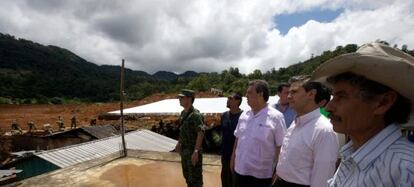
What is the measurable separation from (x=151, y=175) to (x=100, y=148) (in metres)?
2.83

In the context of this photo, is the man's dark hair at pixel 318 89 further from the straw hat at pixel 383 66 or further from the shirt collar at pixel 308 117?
the straw hat at pixel 383 66

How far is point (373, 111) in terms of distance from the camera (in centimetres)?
112

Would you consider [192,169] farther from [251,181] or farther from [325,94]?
[325,94]

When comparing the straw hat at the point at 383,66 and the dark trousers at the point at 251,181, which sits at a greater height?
the straw hat at the point at 383,66

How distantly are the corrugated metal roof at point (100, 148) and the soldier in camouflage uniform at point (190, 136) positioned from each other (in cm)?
365

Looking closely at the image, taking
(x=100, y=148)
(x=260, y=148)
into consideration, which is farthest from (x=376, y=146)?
(x=100, y=148)

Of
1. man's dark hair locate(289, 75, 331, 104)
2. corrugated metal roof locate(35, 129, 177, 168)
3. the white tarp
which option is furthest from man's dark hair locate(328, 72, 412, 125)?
the white tarp

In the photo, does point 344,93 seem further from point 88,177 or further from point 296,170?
point 88,177

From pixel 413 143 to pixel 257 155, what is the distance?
80.1 inches

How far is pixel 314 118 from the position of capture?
235 centimetres

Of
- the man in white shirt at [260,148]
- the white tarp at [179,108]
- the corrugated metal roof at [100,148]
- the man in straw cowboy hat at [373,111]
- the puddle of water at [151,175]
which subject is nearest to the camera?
the man in straw cowboy hat at [373,111]

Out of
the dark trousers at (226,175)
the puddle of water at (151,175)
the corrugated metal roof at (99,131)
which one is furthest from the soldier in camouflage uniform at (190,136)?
the corrugated metal roof at (99,131)

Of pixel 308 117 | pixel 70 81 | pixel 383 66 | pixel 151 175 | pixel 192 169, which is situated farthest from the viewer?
pixel 70 81

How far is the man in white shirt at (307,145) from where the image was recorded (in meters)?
2.21
